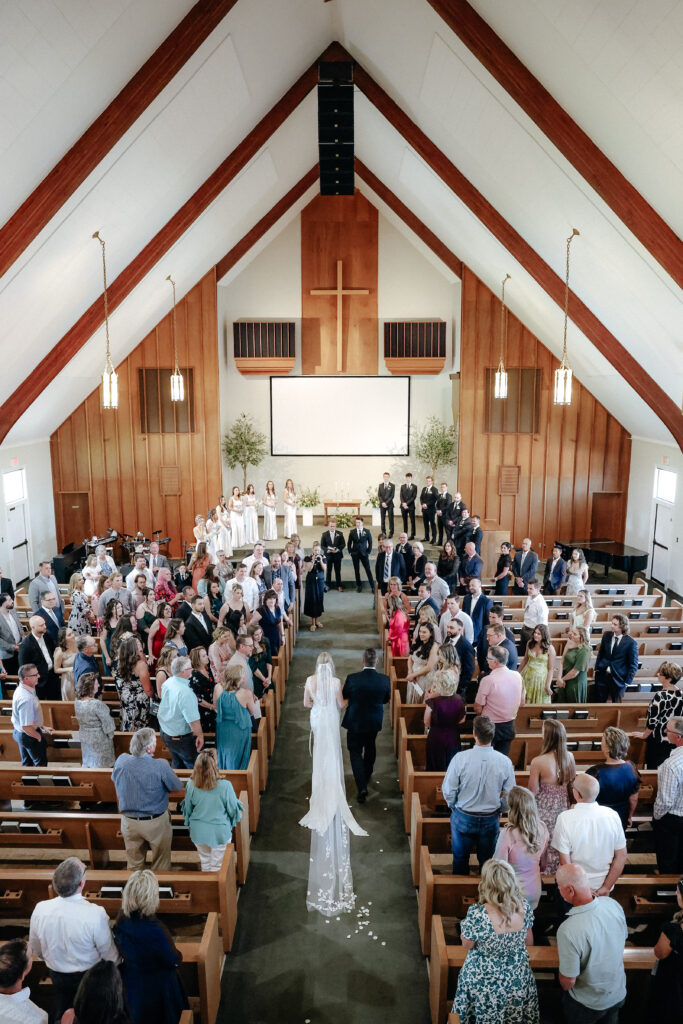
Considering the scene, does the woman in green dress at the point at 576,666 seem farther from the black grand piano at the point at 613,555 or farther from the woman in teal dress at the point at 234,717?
the black grand piano at the point at 613,555

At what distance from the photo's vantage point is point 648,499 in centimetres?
1535

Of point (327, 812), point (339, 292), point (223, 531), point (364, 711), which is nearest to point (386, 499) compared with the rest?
point (223, 531)

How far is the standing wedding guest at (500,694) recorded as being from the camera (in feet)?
18.4

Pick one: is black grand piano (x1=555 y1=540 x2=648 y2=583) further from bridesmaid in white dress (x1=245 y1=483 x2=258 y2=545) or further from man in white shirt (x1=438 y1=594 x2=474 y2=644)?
man in white shirt (x1=438 y1=594 x2=474 y2=644)

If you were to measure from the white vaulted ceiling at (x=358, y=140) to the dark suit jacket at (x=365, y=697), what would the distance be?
18.1 ft

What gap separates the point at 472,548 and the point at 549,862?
19.0ft

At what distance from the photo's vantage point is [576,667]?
6.69 meters

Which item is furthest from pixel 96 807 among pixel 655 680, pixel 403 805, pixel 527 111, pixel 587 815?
pixel 527 111

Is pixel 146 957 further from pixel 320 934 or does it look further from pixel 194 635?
pixel 194 635

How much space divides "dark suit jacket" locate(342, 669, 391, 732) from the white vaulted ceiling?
5.51 metres

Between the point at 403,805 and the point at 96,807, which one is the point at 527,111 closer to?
the point at 403,805

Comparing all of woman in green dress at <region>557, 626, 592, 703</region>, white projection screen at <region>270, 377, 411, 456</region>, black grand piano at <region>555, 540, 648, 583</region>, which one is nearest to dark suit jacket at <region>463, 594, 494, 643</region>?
woman in green dress at <region>557, 626, 592, 703</region>

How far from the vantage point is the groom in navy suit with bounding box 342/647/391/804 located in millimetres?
5973

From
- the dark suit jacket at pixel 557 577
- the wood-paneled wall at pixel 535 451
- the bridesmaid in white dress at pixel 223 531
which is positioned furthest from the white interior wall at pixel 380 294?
the dark suit jacket at pixel 557 577
